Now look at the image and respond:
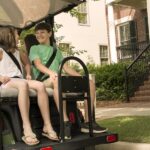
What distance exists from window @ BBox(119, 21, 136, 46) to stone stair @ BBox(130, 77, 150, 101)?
7.65 m

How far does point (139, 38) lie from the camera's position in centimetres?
2391

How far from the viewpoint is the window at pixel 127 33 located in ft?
81.0

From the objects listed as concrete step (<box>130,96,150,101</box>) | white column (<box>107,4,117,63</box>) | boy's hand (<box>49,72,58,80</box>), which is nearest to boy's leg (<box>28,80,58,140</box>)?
boy's hand (<box>49,72,58,80</box>)

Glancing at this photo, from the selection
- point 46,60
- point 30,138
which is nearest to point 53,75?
point 46,60

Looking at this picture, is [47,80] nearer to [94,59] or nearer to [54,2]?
[54,2]

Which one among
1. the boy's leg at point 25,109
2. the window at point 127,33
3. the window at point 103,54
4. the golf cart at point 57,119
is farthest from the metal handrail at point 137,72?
the boy's leg at point 25,109

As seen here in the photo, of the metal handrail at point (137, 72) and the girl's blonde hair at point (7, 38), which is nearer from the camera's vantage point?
the girl's blonde hair at point (7, 38)

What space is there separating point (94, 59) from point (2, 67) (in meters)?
23.1

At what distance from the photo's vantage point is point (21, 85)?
519cm

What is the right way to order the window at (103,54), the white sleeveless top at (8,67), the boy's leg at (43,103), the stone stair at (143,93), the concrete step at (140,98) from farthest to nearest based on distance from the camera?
the window at (103,54)
the stone stair at (143,93)
the concrete step at (140,98)
the white sleeveless top at (8,67)
the boy's leg at (43,103)

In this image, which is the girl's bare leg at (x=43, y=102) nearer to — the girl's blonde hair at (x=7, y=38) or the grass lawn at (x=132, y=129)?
the girl's blonde hair at (x=7, y=38)

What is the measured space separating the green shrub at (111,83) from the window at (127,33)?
22.5 feet

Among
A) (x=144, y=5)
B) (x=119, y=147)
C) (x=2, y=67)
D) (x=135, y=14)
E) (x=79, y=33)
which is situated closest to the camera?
(x=2, y=67)

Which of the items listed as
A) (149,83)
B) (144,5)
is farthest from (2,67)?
(144,5)
